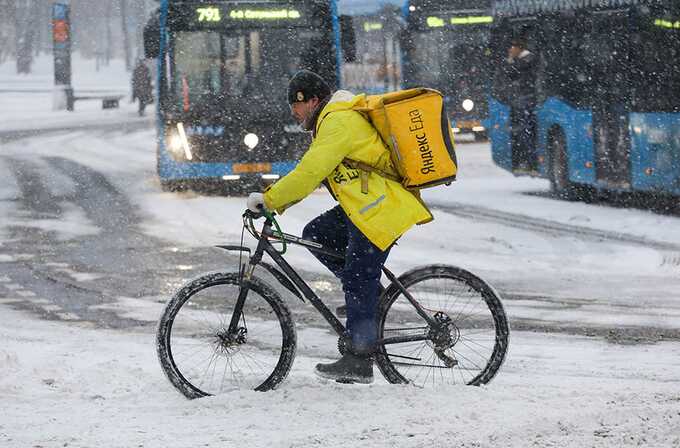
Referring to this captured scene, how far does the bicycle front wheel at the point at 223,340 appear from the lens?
22.0 feet

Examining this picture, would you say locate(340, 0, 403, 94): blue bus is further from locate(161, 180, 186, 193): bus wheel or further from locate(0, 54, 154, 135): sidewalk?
locate(161, 180, 186, 193): bus wheel

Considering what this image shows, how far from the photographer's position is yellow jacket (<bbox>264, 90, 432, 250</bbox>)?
6449mm

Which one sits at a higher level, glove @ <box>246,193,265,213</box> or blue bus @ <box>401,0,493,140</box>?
blue bus @ <box>401,0,493,140</box>

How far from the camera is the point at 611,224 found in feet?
52.4

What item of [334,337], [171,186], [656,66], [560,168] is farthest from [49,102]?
[334,337]

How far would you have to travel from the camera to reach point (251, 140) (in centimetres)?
1998

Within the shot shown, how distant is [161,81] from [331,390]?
13.7 metres

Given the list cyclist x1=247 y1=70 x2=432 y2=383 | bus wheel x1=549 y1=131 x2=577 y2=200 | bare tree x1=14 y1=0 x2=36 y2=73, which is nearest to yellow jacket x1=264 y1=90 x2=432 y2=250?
cyclist x1=247 y1=70 x2=432 y2=383

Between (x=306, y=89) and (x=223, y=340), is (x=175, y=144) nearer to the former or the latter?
(x=223, y=340)

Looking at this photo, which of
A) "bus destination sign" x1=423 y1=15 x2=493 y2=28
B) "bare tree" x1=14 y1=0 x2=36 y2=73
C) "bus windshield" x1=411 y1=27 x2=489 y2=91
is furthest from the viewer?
"bare tree" x1=14 y1=0 x2=36 y2=73

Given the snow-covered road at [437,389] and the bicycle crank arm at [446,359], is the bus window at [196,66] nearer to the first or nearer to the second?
the snow-covered road at [437,389]

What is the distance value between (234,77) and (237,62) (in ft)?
0.76

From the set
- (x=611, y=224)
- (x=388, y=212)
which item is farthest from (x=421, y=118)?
(x=611, y=224)

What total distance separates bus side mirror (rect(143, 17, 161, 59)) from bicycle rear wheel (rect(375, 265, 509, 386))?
1323cm
